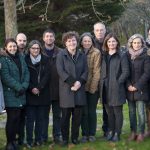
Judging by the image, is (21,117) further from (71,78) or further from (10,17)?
(10,17)

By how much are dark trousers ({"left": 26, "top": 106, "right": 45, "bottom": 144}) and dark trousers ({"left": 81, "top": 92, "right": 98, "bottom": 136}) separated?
89 centimetres

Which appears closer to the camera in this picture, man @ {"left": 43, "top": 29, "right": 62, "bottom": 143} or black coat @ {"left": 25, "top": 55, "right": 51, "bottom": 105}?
black coat @ {"left": 25, "top": 55, "right": 51, "bottom": 105}

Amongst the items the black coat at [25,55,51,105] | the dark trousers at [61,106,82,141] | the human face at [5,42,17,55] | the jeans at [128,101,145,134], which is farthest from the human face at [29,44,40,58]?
the jeans at [128,101,145,134]

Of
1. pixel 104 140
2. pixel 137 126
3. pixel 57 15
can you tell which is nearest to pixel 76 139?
pixel 104 140

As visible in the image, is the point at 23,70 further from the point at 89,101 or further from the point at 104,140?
the point at 104,140

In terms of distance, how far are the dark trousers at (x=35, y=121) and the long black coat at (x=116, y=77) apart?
137 centimetres

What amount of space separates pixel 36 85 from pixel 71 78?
29.7 inches

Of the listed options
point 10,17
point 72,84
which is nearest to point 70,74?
point 72,84

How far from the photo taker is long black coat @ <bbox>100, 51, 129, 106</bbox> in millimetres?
8688

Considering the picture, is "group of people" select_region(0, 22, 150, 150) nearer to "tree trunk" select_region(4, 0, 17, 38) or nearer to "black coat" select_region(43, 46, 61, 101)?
"black coat" select_region(43, 46, 61, 101)

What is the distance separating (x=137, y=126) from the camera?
918 centimetres

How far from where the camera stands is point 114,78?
874 centimetres

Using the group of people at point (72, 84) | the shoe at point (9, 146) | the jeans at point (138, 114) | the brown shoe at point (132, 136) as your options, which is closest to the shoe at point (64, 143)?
the group of people at point (72, 84)

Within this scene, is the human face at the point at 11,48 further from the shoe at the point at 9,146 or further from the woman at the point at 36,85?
the shoe at the point at 9,146
